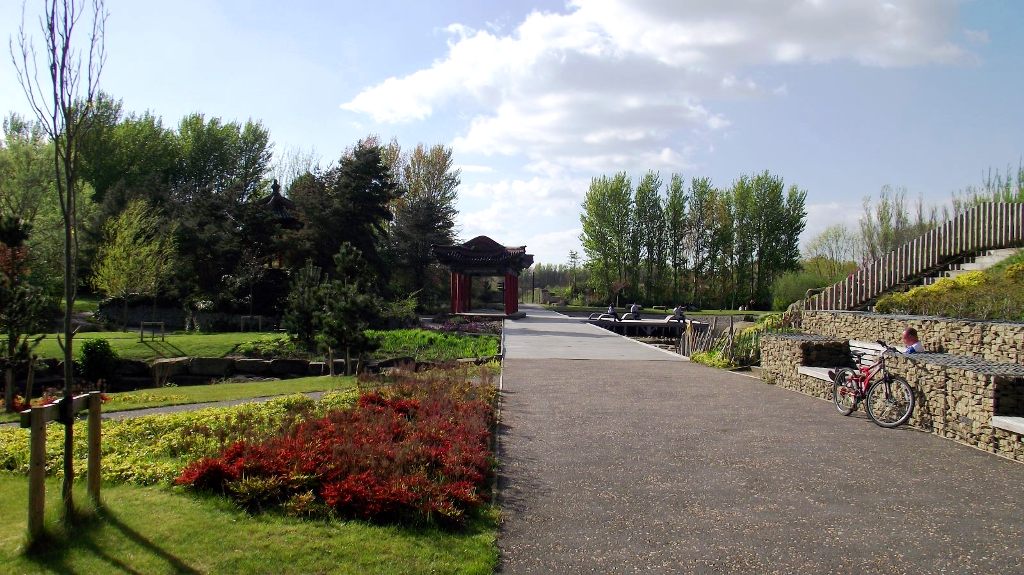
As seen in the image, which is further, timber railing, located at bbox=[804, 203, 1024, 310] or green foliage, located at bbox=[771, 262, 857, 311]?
green foliage, located at bbox=[771, 262, 857, 311]

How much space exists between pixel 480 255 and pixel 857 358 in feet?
78.6

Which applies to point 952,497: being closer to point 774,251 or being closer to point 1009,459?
point 1009,459

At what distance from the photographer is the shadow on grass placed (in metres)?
4.09

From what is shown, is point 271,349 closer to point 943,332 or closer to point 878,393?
point 878,393

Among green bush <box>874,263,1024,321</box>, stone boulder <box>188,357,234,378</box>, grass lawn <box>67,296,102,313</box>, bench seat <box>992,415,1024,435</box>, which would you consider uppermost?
green bush <box>874,263,1024,321</box>

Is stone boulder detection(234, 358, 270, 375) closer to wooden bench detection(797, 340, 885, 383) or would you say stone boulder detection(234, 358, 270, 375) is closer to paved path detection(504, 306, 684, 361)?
paved path detection(504, 306, 684, 361)

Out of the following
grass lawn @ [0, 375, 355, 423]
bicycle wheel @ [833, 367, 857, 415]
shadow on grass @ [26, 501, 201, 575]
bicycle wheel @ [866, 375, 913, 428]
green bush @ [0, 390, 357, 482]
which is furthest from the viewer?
grass lawn @ [0, 375, 355, 423]

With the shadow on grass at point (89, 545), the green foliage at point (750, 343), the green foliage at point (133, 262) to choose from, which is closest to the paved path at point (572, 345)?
the green foliage at point (750, 343)

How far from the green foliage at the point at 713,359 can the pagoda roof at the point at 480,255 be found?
18.6m

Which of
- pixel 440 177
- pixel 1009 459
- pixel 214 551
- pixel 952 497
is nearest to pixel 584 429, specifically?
pixel 952 497

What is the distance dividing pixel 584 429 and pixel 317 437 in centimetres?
326

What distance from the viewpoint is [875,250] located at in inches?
1790

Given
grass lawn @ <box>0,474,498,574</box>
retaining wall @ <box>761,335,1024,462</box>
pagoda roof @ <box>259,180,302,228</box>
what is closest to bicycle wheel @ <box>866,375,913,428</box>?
retaining wall @ <box>761,335,1024,462</box>

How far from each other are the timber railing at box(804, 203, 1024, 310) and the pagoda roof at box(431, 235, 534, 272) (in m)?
19.5
